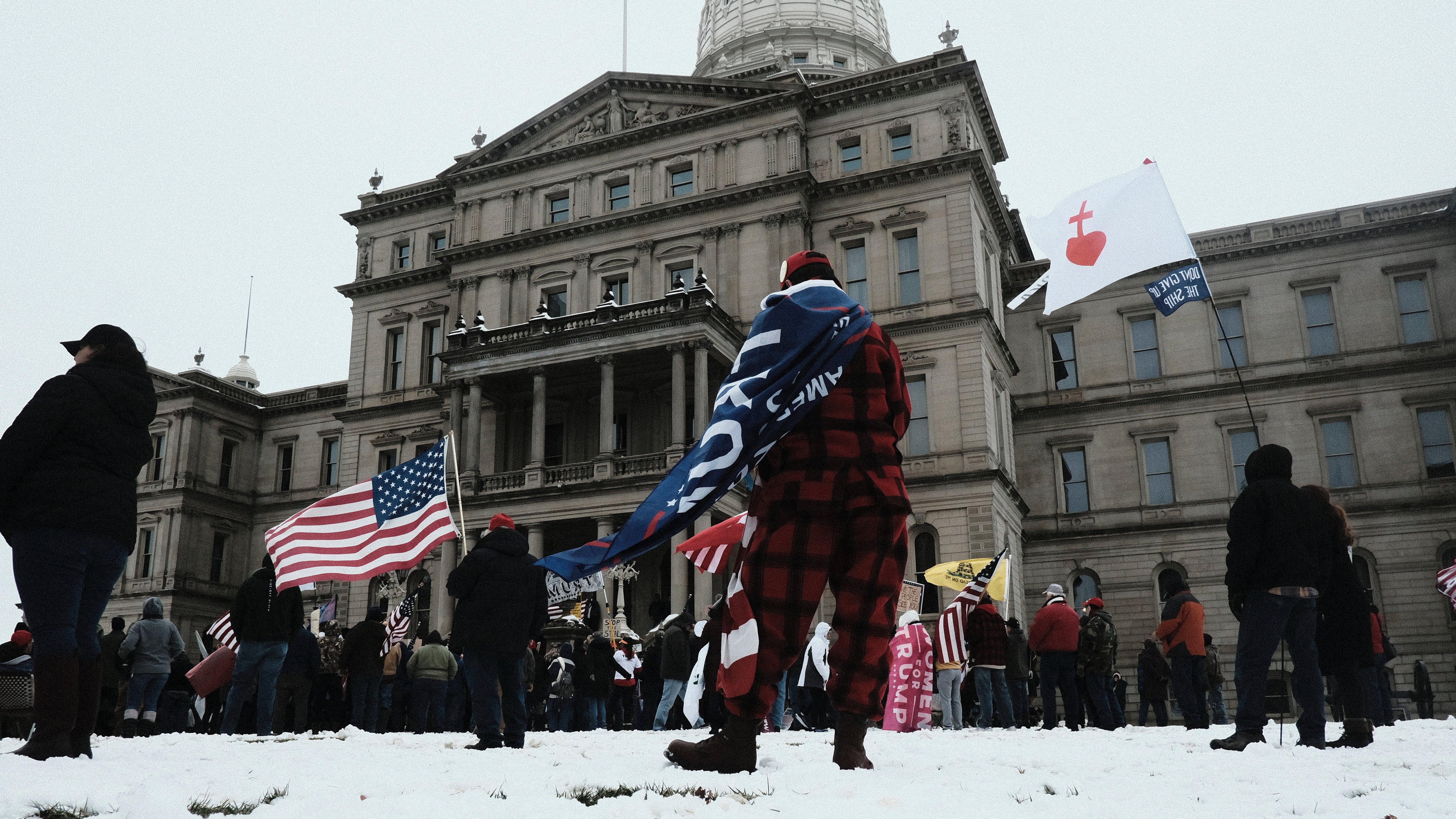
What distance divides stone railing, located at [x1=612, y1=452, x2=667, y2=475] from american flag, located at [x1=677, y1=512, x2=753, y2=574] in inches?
835

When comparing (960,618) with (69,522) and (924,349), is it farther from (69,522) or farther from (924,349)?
(924,349)

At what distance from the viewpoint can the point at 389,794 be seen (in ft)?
15.6

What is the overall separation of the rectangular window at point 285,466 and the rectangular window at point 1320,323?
43.6 metres

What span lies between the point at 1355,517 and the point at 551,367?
1040 inches

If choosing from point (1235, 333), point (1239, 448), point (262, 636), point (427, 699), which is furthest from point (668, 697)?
point (1235, 333)

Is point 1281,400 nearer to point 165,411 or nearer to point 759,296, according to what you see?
point 759,296

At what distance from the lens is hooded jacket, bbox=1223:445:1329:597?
25.7ft

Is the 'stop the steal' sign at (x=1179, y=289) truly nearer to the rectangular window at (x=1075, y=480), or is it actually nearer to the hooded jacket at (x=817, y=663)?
the hooded jacket at (x=817, y=663)

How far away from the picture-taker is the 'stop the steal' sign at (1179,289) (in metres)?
11.7

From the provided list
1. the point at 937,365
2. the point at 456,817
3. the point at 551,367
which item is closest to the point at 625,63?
the point at 551,367

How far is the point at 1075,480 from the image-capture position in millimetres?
40344

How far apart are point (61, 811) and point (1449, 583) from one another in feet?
85.5

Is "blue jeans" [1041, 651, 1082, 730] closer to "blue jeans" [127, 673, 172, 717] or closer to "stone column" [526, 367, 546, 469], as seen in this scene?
"blue jeans" [127, 673, 172, 717]

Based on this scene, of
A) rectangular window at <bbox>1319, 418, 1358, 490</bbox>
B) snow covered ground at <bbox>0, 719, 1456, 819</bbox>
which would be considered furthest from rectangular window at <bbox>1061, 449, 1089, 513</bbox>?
snow covered ground at <bbox>0, 719, 1456, 819</bbox>
